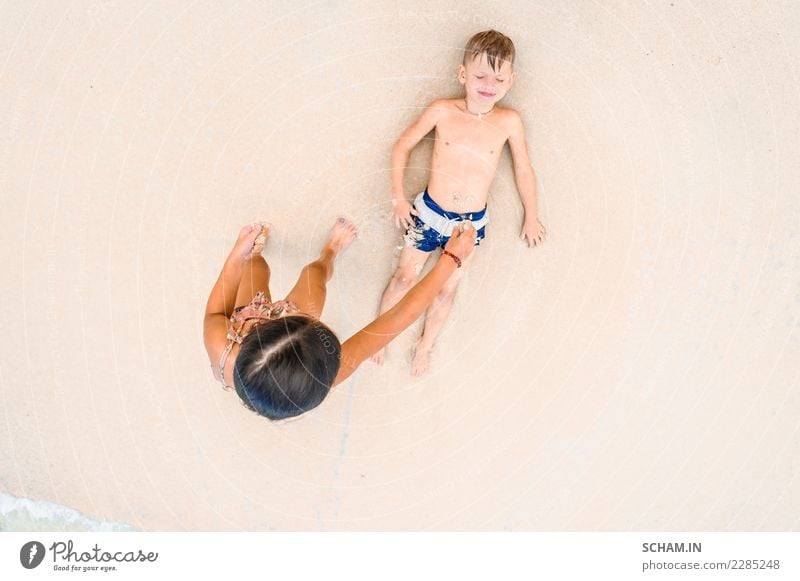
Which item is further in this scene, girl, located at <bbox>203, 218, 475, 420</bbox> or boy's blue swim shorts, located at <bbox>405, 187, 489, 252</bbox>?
boy's blue swim shorts, located at <bbox>405, 187, 489, 252</bbox>

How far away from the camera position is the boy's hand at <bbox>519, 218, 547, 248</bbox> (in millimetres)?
1046

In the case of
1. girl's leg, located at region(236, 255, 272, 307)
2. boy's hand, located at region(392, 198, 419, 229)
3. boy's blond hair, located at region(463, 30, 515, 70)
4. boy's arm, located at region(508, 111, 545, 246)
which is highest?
boy's blond hair, located at region(463, 30, 515, 70)

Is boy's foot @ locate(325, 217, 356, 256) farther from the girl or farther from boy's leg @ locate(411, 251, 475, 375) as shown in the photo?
boy's leg @ locate(411, 251, 475, 375)

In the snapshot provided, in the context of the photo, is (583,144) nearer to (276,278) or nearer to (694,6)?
(694,6)

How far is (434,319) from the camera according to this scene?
107 cm

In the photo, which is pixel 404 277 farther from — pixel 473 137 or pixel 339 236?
pixel 473 137

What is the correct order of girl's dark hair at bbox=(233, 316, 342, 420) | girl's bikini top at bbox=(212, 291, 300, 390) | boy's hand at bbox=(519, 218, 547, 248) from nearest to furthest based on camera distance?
girl's dark hair at bbox=(233, 316, 342, 420)
girl's bikini top at bbox=(212, 291, 300, 390)
boy's hand at bbox=(519, 218, 547, 248)

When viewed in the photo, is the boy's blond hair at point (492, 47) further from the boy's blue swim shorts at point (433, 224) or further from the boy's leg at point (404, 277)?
the boy's leg at point (404, 277)

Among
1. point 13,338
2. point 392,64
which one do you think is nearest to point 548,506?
point 392,64

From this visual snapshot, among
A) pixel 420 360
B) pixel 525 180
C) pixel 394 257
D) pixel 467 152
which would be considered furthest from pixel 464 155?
pixel 420 360

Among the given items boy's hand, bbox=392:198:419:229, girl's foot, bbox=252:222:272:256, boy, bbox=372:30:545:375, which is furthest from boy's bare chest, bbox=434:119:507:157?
girl's foot, bbox=252:222:272:256

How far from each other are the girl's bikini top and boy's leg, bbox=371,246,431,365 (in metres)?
0.22

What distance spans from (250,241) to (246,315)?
220mm

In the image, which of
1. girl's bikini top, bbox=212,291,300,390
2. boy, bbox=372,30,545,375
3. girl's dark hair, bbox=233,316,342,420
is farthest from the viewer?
boy, bbox=372,30,545,375
